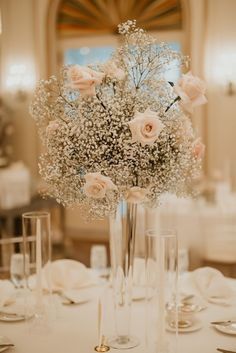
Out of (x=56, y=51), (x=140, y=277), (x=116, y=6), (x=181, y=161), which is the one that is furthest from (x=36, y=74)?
(x=181, y=161)

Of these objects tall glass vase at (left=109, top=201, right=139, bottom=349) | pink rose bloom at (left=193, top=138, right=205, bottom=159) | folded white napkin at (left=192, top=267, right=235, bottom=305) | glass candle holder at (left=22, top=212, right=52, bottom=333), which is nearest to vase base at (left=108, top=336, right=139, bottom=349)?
tall glass vase at (left=109, top=201, right=139, bottom=349)

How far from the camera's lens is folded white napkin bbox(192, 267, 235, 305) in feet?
7.72

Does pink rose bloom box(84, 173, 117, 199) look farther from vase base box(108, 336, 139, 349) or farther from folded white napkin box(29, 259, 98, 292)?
folded white napkin box(29, 259, 98, 292)

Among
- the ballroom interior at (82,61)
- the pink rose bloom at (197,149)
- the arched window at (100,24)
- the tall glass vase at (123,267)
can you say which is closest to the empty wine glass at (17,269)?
the tall glass vase at (123,267)

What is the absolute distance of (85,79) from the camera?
1825mm

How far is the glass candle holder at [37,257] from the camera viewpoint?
208cm

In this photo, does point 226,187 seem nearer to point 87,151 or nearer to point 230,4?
point 230,4

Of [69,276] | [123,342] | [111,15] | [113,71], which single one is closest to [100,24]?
[111,15]

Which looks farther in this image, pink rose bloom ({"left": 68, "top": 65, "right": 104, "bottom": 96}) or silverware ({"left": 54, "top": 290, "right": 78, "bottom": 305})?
silverware ({"left": 54, "top": 290, "right": 78, "bottom": 305})

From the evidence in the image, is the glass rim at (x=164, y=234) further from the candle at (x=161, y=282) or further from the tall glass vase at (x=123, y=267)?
the tall glass vase at (x=123, y=267)

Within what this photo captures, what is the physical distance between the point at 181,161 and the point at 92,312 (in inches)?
28.3

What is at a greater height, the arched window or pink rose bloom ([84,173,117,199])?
the arched window

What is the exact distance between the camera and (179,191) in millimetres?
1980

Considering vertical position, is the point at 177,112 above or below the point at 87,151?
above
